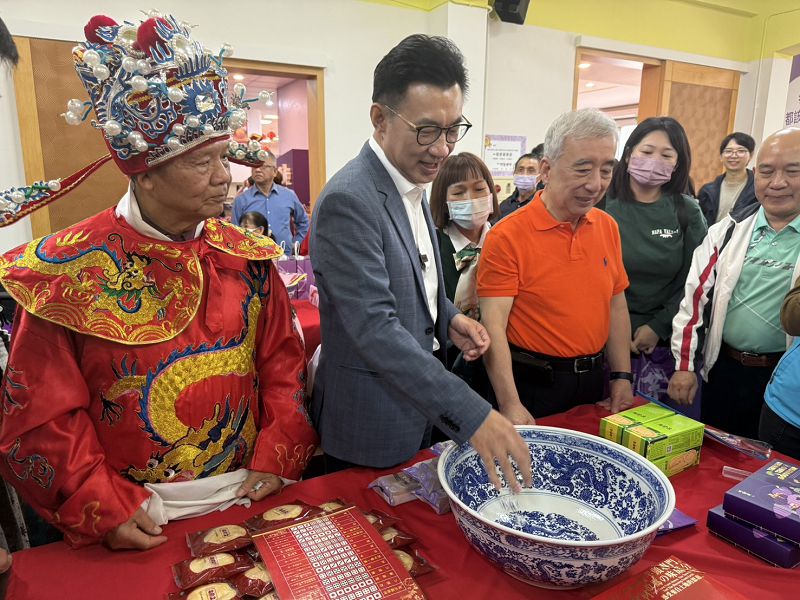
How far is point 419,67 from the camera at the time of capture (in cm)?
108

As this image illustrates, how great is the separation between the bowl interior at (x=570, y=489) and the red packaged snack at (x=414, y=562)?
12 centimetres

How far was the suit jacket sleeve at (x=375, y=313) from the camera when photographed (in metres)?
0.90

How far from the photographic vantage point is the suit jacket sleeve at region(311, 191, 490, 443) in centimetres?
90

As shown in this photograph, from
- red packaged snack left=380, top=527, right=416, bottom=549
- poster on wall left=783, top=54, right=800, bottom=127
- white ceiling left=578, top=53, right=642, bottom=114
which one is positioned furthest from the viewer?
poster on wall left=783, top=54, right=800, bottom=127

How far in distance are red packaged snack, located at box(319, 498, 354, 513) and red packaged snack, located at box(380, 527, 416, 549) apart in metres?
0.09

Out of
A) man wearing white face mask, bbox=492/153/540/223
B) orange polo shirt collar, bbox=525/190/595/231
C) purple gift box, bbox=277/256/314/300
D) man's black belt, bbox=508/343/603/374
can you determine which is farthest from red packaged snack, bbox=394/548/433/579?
man wearing white face mask, bbox=492/153/540/223

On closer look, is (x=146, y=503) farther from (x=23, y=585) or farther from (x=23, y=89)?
(x=23, y=89)

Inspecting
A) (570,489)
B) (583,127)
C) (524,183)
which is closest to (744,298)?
(583,127)

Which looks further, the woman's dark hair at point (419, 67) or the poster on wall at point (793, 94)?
the poster on wall at point (793, 94)

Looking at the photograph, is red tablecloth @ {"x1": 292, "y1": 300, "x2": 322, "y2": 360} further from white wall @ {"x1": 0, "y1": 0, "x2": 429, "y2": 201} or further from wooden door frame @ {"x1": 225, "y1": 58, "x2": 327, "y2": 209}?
white wall @ {"x1": 0, "y1": 0, "x2": 429, "y2": 201}

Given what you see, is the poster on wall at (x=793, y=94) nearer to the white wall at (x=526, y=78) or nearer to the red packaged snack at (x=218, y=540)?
the white wall at (x=526, y=78)

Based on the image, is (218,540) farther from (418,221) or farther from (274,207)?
(274,207)

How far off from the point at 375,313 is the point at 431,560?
419 millimetres

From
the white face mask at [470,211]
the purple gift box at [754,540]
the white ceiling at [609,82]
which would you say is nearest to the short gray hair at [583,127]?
the white face mask at [470,211]
